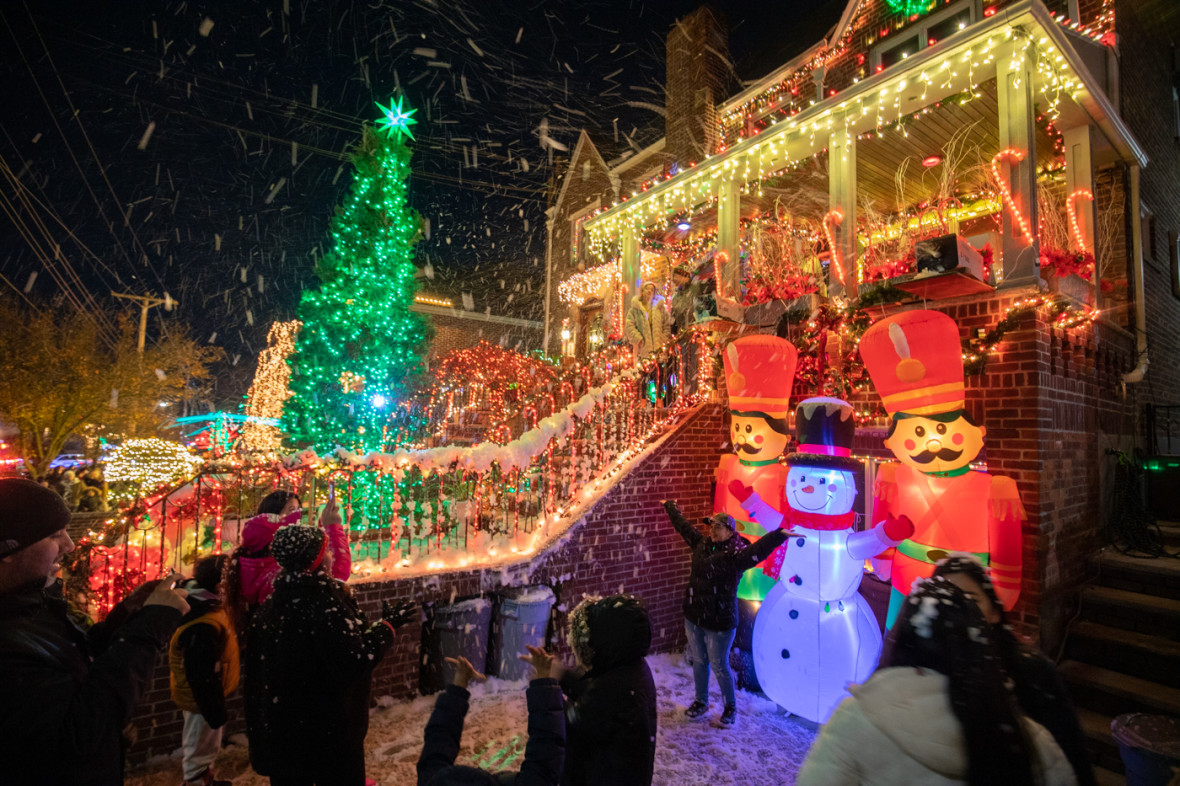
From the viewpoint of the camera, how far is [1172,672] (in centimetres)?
416

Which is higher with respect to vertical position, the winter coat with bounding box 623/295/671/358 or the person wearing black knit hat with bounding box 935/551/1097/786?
the winter coat with bounding box 623/295/671/358

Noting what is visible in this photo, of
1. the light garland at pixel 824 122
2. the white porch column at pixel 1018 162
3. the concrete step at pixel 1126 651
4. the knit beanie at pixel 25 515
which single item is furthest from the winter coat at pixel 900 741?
the light garland at pixel 824 122

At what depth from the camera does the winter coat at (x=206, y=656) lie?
2963 mm

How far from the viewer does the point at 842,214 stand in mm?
6395

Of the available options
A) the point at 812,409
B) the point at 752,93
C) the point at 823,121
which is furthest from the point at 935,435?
the point at 752,93

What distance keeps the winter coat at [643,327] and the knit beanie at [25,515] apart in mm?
7771

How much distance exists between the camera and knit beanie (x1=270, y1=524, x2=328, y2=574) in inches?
93.7

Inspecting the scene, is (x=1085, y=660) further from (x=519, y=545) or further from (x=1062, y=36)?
(x=1062, y=36)

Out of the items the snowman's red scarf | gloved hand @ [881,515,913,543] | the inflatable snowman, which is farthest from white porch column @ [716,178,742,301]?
gloved hand @ [881,515,913,543]

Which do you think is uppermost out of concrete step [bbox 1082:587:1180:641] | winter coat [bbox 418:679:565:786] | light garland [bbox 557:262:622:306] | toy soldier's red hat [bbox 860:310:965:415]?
light garland [bbox 557:262:622:306]

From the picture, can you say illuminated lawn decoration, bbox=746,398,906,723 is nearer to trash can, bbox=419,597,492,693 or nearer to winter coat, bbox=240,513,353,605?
trash can, bbox=419,597,492,693

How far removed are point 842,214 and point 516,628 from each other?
596 cm

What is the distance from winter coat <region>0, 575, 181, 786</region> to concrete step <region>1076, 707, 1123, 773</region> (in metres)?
5.46

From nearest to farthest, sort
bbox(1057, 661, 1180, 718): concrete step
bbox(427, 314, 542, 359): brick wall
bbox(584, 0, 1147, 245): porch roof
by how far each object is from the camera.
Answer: bbox(1057, 661, 1180, 718): concrete step < bbox(584, 0, 1147, 245): porch roof < bbox(427, 314, 542, 359): brick wall
